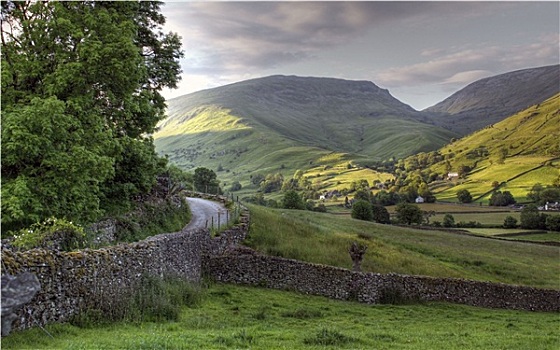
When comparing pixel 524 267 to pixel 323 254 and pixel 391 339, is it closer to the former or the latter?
pixel 323 254

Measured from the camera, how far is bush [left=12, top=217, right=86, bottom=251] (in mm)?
14531

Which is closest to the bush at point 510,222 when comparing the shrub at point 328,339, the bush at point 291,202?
the bush at point 291,202

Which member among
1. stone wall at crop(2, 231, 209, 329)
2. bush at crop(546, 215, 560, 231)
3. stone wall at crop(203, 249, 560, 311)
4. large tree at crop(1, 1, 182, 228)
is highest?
large tree at crop(1, 1, 182, 228)

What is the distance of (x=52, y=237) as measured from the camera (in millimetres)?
16125

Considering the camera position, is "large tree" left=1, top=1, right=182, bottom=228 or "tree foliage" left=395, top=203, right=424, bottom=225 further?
"tree foliage" left=395, top=203, right=424, bottom=225

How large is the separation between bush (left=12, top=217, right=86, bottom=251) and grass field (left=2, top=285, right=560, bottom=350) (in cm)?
476

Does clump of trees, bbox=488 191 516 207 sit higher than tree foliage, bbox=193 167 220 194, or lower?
lower

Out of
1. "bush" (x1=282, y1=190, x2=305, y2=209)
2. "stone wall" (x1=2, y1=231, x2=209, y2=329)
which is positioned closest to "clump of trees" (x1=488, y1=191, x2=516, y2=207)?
"bush" (x1=282, y1=190, x2=305, y2=209)

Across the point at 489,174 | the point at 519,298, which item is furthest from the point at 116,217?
the point at 489,174

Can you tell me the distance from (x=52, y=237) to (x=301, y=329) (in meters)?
9.86

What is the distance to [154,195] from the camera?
3559 cm

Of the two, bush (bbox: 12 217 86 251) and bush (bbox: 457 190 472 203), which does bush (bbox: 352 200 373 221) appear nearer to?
bush (bbox: 457 190 472 203)

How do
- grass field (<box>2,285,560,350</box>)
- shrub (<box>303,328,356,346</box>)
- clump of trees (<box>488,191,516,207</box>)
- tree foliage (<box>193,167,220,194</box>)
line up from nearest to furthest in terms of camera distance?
grass field (<box>2,285,560,350</box>), shrub (<box>303,328,356,346</box>), tree foliage (<box>193,167,220,194</box>), clump of trees (<box>488,191,516,207</box>)

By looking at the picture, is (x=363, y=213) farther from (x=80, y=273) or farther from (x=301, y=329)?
(x=80, y=273)
